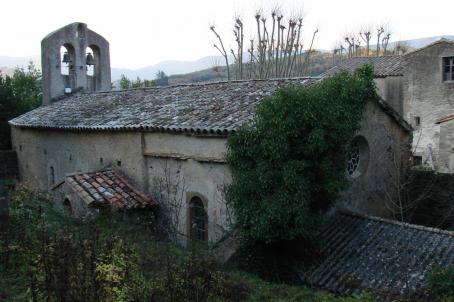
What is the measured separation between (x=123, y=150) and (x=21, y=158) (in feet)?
36.1

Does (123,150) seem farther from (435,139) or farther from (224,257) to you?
(435,139)

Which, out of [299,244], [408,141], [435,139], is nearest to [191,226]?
[299,244]

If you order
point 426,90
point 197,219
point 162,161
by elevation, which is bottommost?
point 197,219

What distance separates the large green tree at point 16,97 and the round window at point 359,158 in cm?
2076

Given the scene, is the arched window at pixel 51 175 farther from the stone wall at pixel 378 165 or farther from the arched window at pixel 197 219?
the stone wall at pixel 378 165

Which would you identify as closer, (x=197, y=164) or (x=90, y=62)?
(x=197, y=164)

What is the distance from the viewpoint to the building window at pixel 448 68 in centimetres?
2527

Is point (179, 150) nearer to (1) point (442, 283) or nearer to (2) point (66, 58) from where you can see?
(1) point (442, 283)

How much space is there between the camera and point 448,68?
2544 cm

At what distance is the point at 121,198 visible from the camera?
13422 millimetres

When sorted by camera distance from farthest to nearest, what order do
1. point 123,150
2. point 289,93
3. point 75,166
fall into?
point 75,166, point 123,150, point 289,93

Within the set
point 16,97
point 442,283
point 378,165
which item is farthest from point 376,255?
point 16,97

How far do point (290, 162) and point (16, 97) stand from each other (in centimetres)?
2237

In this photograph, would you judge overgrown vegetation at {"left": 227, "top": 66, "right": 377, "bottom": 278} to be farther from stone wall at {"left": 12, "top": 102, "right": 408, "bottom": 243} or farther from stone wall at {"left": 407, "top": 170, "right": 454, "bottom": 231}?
stone wall at {"left": 407, "top": 170, "right": 454, "bottom": 231}
